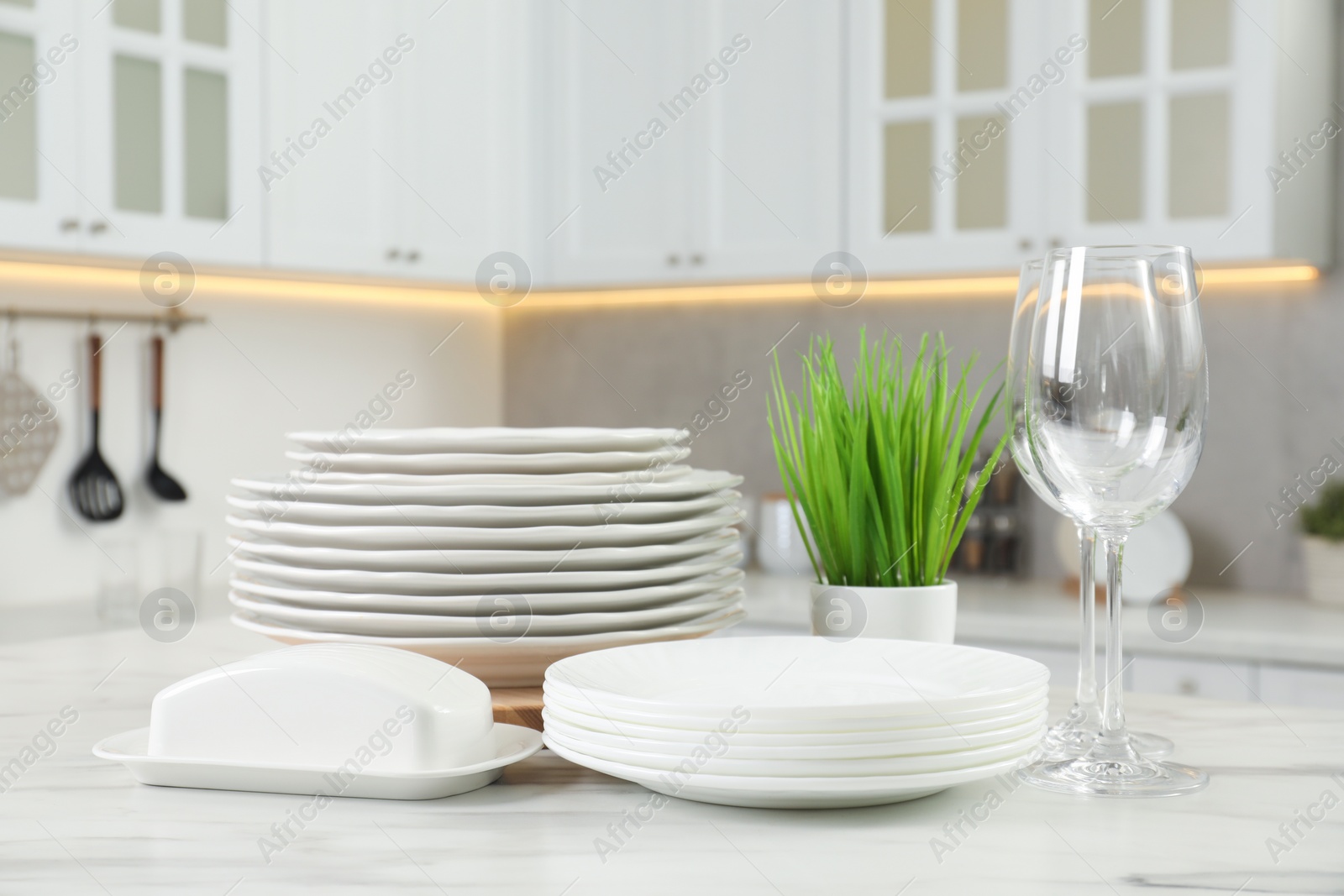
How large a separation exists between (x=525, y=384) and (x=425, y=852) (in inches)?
112

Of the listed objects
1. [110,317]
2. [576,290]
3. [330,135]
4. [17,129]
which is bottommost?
[110,317]

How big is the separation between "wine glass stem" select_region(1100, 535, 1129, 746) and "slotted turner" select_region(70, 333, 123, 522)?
216cm

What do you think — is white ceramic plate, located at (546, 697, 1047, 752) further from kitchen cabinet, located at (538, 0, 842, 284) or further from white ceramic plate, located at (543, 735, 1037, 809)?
kitchen cabinet, located at (538, 0, 842, 284)

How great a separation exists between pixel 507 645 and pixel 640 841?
0.19 meters

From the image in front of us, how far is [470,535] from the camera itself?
0.73 meters

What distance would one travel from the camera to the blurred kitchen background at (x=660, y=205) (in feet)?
7.25

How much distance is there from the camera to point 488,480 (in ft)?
2.49

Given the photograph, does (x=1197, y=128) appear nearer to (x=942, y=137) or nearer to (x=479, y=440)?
(x=942, y=137)

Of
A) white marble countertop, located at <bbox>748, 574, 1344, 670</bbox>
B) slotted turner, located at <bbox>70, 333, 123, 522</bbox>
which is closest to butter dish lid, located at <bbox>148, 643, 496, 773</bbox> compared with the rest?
white marble countertop, located at <bbox>748, 574, 1344, 670</bbox>

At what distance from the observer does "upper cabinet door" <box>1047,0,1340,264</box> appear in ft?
7.30

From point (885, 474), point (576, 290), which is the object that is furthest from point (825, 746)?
point (576, 290)

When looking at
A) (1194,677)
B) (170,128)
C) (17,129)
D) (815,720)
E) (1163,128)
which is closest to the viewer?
(815,720)

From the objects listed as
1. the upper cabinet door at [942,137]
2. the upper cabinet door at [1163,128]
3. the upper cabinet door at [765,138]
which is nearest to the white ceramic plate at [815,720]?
the upper cabinet door at [1163,128]

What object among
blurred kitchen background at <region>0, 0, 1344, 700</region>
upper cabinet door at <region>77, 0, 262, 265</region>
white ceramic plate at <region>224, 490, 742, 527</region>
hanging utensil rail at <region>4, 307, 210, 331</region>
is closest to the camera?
white ceramic plate at <region>224, 490, 742, 527</region>
